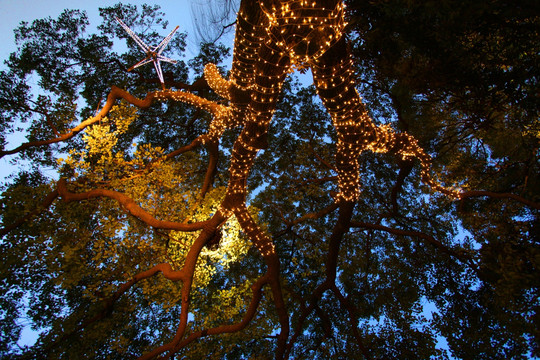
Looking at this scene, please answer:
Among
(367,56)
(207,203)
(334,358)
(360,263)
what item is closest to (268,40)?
(367,56)

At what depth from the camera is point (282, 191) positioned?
269 inches

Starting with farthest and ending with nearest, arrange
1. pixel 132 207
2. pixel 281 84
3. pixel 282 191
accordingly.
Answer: pixel 282 191, pixel 132 207, pixel 281 84

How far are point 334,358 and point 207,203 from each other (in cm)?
419

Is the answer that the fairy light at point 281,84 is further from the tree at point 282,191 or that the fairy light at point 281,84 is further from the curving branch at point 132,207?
the curving branch at point 132,207

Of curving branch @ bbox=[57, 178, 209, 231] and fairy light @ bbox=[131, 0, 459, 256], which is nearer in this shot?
fairy light @ bbox=[131, 0, 459, 256]

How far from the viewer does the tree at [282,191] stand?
2791mm

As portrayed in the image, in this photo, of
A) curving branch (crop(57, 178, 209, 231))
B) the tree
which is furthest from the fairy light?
curving branch (crop(57, 178, 209, 231))

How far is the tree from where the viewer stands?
2.79 meters

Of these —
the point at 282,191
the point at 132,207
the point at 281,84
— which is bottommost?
the point at 132,207

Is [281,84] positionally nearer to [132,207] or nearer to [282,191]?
[132,207]

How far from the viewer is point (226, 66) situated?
26.4 feet

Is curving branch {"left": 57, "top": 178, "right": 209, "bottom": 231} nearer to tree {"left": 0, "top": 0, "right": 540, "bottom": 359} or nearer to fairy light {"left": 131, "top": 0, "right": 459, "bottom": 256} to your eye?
tree {"left": 0, "top": 0, "right": 540, "bottom": 359}

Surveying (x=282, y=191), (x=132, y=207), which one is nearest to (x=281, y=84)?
(x=132, y=207)

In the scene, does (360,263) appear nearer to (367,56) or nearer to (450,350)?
(450,350)
